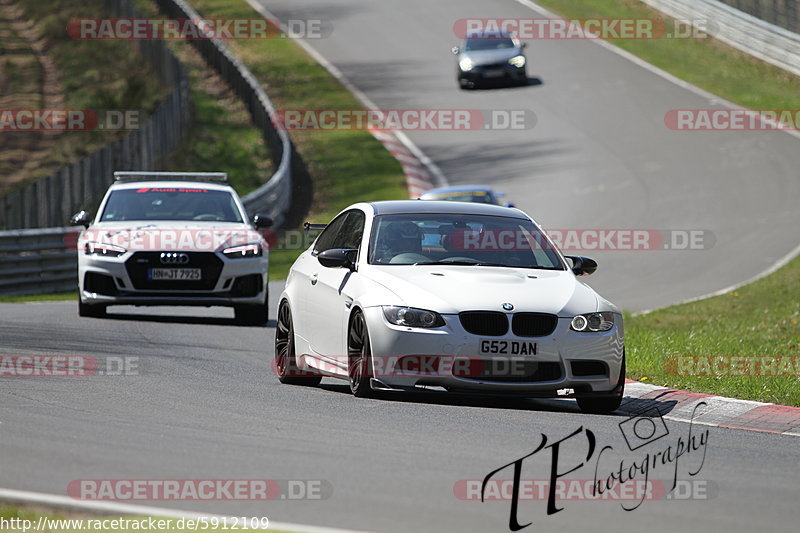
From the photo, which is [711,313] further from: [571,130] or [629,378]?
[571,130]

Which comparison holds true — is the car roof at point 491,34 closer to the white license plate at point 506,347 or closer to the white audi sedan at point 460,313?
the white audi sedan at point 460,313

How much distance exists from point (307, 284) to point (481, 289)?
1989mm

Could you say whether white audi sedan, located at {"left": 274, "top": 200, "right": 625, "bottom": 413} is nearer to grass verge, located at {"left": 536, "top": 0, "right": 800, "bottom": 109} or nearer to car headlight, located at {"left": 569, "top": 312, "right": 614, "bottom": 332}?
car headlight, located at {"left": 569, "top": 312, "right": 614, "bottom": 332}

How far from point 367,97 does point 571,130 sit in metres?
7.94

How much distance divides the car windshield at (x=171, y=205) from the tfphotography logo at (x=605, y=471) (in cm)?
A: 895

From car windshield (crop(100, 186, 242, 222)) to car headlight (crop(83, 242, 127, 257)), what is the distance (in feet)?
2.69

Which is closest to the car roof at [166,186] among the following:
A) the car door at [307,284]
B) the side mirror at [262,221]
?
the side mirror at [262,221]

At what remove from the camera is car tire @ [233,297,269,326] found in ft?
54.8

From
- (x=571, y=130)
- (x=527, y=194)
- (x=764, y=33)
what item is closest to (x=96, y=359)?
(x=527, y=194)

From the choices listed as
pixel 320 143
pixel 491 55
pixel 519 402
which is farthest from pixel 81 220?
pixel 491 55

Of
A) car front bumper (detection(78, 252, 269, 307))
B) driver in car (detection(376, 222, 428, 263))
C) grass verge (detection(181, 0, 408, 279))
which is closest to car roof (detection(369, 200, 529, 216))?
driver in car (detection(376, 222, 428, 263))

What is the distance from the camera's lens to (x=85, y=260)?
16141mm

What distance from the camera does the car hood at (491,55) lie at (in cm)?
4331

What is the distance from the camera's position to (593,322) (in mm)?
9953
